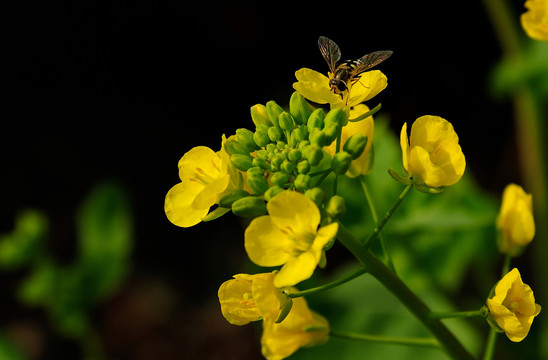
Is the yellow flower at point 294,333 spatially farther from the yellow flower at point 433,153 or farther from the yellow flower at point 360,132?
the yellow flower at point 433,153

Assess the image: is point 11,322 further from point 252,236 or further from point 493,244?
point 252,236

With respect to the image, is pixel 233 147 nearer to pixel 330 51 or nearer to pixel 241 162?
pixel 241 162

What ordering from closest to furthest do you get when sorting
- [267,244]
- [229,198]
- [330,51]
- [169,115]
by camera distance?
[267,244]
[229,198]
[330,51]
[169,115]

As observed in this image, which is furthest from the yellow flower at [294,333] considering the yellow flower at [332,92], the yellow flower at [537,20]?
the yellow flower at [537,20]

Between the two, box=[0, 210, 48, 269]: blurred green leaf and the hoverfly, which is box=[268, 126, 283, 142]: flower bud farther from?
box=[0, 210, 48, 269]: blurred green leaf

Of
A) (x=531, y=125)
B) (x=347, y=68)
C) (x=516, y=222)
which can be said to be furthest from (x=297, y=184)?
(x=531, y=125)

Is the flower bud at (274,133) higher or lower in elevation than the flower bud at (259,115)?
lower
